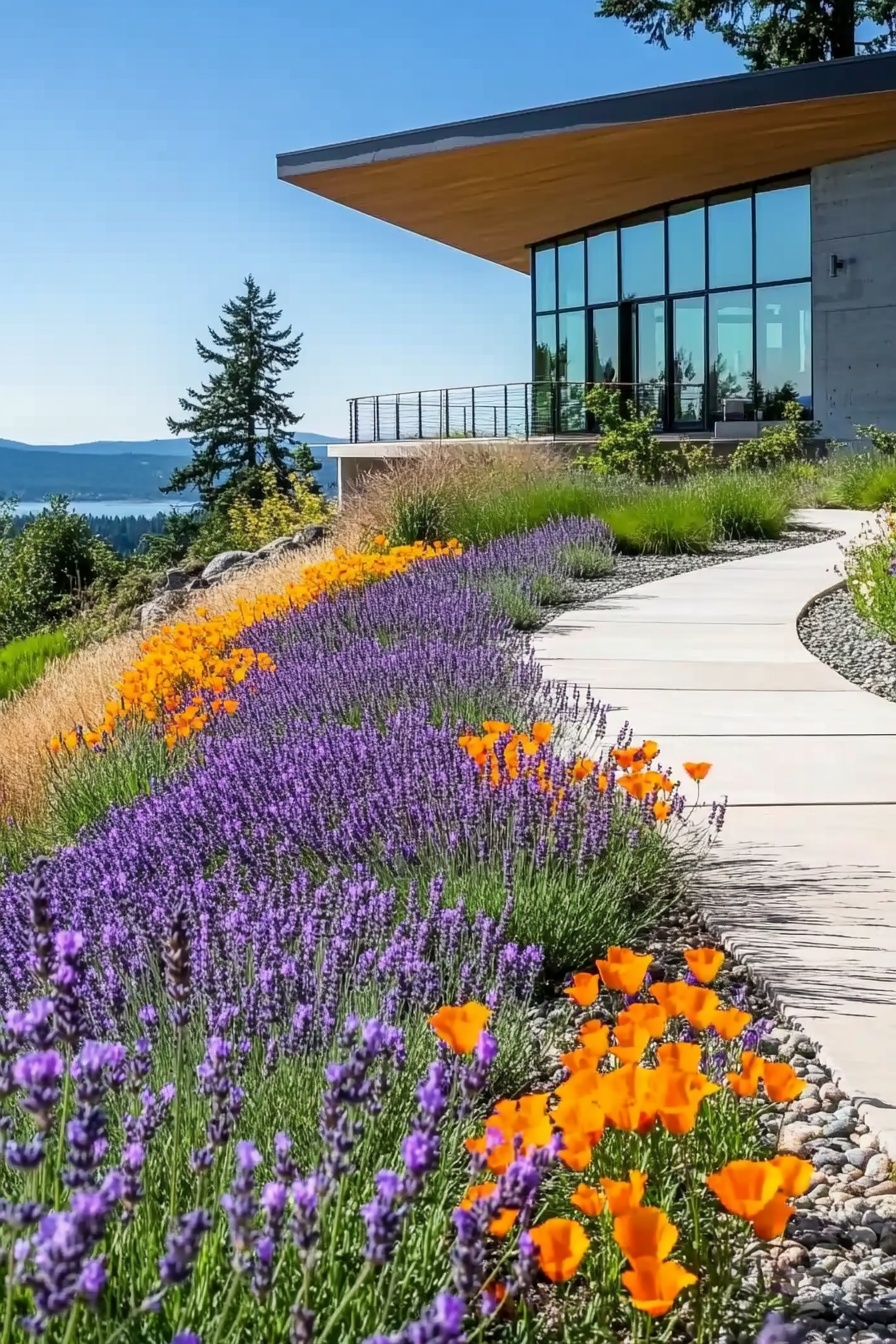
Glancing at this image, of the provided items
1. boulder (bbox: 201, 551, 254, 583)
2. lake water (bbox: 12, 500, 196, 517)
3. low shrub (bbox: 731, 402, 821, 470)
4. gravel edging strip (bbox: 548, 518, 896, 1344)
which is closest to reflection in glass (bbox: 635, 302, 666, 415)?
low shrub (bbox: 731, 402, 821, 470)

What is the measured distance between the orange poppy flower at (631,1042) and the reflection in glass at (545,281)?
2897 cm

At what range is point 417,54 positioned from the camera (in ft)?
113

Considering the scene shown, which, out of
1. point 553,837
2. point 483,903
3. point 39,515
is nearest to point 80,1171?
point 483,903

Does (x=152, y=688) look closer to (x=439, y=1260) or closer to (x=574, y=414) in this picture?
(x=439, y=1260)

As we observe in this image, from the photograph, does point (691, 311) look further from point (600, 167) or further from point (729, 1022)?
point (729, 1022)

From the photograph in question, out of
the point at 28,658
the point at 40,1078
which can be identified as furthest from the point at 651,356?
the point at 40,1078

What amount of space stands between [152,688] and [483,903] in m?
3.03

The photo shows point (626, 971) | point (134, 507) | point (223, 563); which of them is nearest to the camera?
point (626, 971)

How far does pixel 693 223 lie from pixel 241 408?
40.1 m

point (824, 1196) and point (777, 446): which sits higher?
point (777, 446)

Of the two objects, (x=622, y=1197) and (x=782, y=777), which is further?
(x=782, y=777)

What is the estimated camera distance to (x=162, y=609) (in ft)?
51.2

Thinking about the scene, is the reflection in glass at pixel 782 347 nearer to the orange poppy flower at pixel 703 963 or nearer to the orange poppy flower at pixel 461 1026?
the orange poppy flower at pixel 703 963

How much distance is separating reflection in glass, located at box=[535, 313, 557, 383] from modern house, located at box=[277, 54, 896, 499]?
0.35ft
